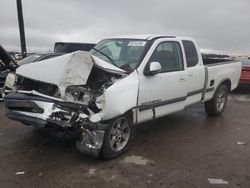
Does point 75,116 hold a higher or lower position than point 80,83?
lower

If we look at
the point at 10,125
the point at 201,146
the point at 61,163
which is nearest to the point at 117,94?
the point at 61,163

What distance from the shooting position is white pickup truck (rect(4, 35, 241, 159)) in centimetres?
442

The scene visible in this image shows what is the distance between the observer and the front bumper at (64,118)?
436 cm

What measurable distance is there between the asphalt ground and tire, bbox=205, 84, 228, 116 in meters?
1.01

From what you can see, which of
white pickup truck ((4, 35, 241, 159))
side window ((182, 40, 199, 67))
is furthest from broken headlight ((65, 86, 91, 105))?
side window ((182, 40, 199, 67))

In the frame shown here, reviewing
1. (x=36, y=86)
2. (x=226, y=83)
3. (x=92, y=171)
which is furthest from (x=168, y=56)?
(x=226, y=83)

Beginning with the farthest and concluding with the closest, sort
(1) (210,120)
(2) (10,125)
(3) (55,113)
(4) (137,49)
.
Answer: (1) (210,120), (2) (10,125), (4) (137,49), (3) (55,113)

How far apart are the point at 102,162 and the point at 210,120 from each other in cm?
391

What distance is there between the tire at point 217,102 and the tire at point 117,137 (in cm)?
338

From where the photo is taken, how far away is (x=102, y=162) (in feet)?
15.4

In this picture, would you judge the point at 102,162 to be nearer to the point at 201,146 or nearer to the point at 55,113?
the point at 55,113

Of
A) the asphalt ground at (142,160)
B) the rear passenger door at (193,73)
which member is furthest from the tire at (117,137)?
the rear passenger door at (193,73)

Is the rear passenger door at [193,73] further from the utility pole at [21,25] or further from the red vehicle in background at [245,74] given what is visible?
the utility pole at [21,25]

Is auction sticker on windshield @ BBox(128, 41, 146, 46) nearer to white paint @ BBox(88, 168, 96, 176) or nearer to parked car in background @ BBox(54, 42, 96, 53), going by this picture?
white paint @ BBox(88, 168, 96, 176)
